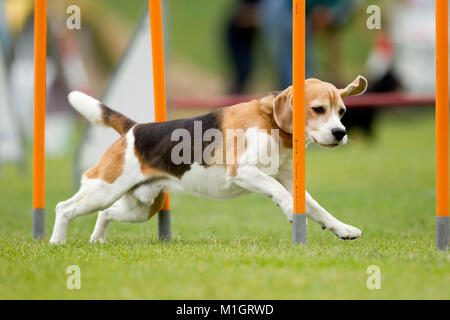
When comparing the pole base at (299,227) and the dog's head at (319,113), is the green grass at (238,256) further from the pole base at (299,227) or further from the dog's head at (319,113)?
the dog's head at (319,113)

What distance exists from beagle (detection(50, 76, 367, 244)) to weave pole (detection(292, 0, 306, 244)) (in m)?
0.11

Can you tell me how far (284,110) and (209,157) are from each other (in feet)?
→ 2.13

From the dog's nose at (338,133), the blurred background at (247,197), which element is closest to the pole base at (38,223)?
the blurred background at (247,197)

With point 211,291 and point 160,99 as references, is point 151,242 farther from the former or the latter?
point 211,291

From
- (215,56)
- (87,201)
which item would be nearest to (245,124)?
(87,201)

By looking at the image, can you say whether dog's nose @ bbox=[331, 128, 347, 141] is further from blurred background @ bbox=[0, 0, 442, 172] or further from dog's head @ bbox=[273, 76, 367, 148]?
blurred background @ bbox=[0, 0, 442, 172]

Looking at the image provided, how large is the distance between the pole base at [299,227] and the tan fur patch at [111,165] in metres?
1.39

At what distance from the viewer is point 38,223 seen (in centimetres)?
559

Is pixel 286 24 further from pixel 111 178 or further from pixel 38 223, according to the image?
pixel 111 178

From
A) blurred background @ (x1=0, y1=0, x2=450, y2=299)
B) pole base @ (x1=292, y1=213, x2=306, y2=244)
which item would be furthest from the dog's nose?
blurred background @ (x1=0, y1=0, x2=450, y2=299)

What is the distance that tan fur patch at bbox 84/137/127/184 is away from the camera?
16.8 feet

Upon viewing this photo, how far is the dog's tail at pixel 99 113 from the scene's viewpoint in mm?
5395

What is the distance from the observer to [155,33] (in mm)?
5367

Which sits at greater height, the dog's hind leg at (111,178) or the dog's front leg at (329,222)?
the dog's hind leg at (111,178)
